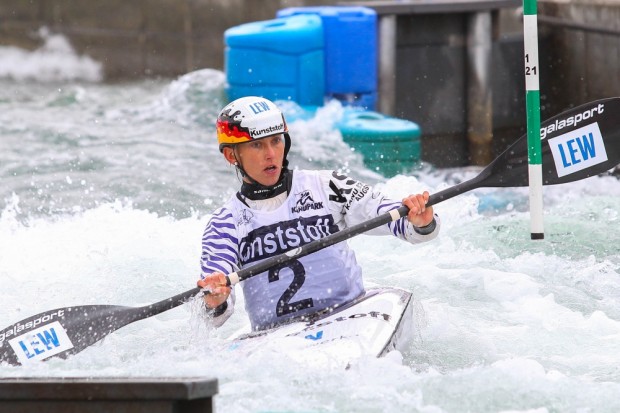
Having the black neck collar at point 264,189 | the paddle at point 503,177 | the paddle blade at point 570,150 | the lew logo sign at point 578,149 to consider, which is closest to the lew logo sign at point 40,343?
the paddle at point 503,177

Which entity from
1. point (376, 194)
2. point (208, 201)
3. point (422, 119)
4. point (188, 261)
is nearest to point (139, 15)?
point (422, 119)

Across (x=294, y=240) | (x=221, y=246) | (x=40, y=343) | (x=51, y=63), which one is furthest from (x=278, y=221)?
(x=51, y=63)

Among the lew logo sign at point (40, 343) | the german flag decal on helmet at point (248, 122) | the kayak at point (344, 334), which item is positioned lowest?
the lew logo sign at point (40, 343)

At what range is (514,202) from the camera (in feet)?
33.0

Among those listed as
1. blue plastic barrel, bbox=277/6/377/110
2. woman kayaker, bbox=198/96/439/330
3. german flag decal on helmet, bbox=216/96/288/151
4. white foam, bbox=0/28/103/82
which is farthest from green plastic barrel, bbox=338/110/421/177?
german flag decal on helmet, bbox=216/96/288/151

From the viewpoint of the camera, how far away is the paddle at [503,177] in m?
4.77

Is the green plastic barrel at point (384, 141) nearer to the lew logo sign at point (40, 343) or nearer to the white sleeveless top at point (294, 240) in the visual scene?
the white sleeveless top at point (294, 240)

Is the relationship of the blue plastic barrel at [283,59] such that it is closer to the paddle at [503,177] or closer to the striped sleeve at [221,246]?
the paddle at [503,177]

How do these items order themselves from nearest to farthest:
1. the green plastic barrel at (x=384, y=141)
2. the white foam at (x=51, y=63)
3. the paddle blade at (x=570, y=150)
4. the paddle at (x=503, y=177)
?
the paddle at (x=503, y=177), the paddle blade at (x=570, y=150), the green plastic barrel at (x=384, y=141), the white foam at (x=51, y=63)

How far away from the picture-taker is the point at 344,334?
440cm

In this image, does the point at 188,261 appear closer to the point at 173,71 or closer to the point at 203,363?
the point at 203,363

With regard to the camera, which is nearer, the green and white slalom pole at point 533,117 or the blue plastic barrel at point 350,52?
the green and white slalom pole at point 533,117

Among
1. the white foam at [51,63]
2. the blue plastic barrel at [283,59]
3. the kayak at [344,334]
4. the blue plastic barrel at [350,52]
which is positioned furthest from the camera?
the white foam at [51,63]

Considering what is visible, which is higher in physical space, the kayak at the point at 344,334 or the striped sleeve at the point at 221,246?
the striped sleeve at the point at 221,246
